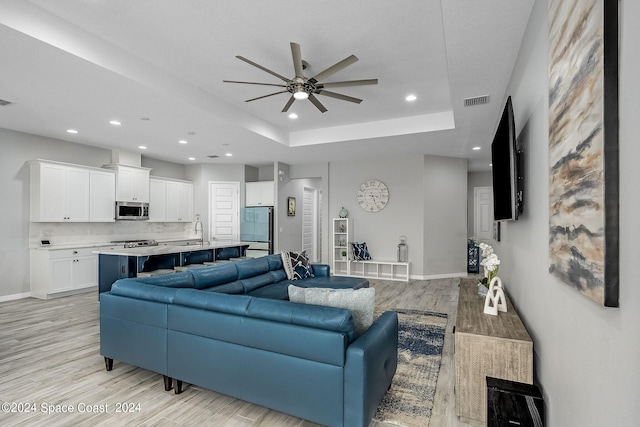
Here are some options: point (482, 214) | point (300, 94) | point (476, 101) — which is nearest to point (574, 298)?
point (300, 94)

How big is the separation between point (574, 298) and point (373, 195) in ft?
20.6

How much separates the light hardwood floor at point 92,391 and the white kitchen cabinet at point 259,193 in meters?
4.80

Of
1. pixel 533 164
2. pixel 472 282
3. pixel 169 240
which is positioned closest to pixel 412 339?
pixel 472 282

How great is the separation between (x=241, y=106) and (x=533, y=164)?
158 inches

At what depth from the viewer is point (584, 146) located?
3.72ft

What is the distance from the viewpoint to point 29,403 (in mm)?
2410

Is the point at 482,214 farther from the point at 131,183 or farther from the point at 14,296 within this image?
the point at 14,296

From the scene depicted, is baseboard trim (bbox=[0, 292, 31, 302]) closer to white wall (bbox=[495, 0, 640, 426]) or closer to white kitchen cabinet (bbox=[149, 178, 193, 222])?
white kitchen cabinet (bbox=[149, 178, 193, 222])

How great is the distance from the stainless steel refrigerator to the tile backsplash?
1.40 metres

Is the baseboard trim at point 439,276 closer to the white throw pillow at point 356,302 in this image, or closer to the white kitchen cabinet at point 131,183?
the white throw pillow at point 356,302

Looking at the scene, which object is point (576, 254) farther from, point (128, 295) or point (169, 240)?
point (169, 240)

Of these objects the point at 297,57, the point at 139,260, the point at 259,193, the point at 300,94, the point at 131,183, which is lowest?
the point at 139,260

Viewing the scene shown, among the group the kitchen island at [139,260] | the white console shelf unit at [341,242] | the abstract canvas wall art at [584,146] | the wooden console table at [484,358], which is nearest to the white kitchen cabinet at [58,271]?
the kitchen island at [139,260]

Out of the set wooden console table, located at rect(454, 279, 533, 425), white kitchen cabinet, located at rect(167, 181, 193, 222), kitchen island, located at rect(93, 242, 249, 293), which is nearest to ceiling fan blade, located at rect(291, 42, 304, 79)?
wooden console table, located at rect(454, 279, 533, 425)
